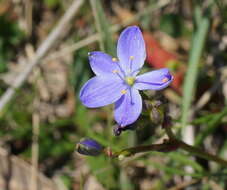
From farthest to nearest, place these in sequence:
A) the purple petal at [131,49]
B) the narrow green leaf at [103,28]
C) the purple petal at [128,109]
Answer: the narrow green leaf at [103,28] < the purple petal at [131,49] < the purple petal at [128,109]

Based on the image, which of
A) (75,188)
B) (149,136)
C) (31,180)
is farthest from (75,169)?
(149,136)

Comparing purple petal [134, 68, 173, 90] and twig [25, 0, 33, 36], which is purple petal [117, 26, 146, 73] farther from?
twig [25, 0, 33, 36]

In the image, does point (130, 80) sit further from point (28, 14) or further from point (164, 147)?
point (28, 14)

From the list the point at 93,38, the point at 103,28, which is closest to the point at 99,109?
the point at 93,38

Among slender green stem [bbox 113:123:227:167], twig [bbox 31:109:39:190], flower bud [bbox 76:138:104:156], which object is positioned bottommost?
twig [bbox 31:109:39:190]

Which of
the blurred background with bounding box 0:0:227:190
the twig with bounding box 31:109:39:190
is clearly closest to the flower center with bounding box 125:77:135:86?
the blurred background with bounding box 0:0:227:190

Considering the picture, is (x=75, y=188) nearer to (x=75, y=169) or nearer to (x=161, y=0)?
(x=75, y=169)

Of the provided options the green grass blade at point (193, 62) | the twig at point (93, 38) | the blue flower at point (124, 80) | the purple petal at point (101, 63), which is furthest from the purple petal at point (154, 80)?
the twig at point (93, 38)

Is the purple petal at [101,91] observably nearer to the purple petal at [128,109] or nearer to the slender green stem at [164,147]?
the purple petal at [128,109]
